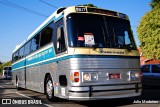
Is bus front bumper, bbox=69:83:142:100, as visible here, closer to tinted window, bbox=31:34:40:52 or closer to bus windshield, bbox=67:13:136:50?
bus windshield, bbox=67:13:136:50

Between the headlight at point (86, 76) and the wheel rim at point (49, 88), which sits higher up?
the headlight at point (86, 76)

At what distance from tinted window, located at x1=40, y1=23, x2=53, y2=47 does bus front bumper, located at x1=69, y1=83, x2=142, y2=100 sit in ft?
10.2

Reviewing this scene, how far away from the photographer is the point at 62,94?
8.73m

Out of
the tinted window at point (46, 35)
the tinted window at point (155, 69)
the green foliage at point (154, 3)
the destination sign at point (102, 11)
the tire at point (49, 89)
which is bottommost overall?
the tire at point (49, 89)

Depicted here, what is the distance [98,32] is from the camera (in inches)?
337

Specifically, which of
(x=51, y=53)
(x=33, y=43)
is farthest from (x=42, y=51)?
(x=33, y=43)

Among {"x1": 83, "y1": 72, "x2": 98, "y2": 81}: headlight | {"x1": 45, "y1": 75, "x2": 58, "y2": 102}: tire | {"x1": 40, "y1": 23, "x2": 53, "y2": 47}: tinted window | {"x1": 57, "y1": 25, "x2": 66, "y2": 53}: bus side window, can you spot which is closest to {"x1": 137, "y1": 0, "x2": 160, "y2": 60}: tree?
{"x1": 40, "y1": 23, "x2": 53, "y2": 47}: tinted window

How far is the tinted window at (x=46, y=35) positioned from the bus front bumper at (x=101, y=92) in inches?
123

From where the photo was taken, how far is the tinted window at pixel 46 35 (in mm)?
10472

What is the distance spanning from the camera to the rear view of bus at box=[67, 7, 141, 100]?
7.96 metres

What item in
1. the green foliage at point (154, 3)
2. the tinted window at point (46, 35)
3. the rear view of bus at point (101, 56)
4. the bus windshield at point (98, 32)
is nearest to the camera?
the rear view of bus at point (101, 56)

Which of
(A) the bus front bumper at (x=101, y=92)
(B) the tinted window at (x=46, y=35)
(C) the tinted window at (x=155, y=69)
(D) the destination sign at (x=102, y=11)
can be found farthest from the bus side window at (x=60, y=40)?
(C) the tinted window at (x=155, y=69)

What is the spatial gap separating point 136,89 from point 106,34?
1.97 m

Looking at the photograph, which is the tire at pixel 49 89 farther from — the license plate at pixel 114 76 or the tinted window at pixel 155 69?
the tinted window at pixel 155 69
